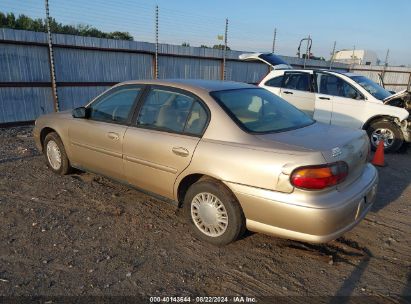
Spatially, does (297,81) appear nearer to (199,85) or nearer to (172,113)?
(199,85)

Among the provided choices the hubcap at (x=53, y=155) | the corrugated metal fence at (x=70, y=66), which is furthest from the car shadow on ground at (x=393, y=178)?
the corrugated metal fence at (x=70, y=66)

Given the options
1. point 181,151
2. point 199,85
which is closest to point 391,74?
point 199,85

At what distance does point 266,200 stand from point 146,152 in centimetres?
148

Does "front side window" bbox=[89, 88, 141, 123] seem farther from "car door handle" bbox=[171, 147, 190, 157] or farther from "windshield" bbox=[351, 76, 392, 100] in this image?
"windshield" bbox=[351, 76, 392, 100]

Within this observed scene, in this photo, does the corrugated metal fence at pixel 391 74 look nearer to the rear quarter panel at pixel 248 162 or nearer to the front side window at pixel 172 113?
the front side window at pixel 172 113

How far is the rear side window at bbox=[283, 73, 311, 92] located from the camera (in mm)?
8180

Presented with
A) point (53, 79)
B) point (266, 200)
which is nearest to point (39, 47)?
point (53, 79)

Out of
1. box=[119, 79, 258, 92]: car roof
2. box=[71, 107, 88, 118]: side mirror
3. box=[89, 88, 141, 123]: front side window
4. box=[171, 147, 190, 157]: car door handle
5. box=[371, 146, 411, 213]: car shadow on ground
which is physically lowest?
box=[371, 146, 411, 213]: car shadow on ground

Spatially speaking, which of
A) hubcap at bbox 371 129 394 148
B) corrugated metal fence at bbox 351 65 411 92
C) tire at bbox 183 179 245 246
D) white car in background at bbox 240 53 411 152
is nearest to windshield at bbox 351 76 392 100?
white car in background at bbox 240 53 411 152

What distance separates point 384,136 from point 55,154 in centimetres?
653

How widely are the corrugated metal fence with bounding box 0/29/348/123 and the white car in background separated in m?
4.23

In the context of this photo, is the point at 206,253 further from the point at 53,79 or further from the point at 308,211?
Answer: the point at 53,79

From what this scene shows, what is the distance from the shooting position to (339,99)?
7746 millimetres

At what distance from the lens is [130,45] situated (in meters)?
10.3
